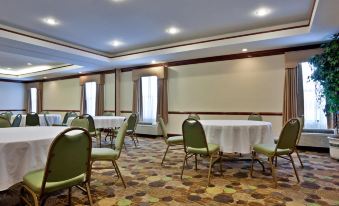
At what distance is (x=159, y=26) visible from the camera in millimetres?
4703

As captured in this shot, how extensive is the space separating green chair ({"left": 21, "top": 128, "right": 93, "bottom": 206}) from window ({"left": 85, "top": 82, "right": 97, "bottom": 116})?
24.2ft

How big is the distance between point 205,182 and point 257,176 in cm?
81

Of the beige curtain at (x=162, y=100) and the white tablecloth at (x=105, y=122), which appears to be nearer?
the white tablecloth at (x=105, y=122)

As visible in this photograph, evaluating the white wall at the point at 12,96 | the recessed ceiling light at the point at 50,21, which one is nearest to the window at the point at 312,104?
the recessed ceiling light at the point at 50,21

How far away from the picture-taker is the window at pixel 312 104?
5.04 metres

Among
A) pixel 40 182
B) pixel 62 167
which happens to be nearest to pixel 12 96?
pixel 40 182

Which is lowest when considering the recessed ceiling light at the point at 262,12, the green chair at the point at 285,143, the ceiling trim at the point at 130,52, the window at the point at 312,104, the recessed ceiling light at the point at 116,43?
the green chair at the point at 285,143

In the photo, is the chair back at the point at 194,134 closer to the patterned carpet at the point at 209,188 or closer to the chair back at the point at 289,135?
the patterned carpet at the point at 209,188

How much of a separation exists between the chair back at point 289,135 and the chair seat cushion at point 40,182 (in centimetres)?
233

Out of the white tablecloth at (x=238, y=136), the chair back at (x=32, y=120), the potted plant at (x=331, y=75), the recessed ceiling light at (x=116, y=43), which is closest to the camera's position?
the white tablecloth at (x=238, y=136)

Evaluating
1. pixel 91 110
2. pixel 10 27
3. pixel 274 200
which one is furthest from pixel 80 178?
pixel 91 110

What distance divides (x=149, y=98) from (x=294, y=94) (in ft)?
13.8

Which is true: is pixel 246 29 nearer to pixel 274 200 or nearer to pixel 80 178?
pixel 274 200

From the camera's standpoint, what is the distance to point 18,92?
468 inches
